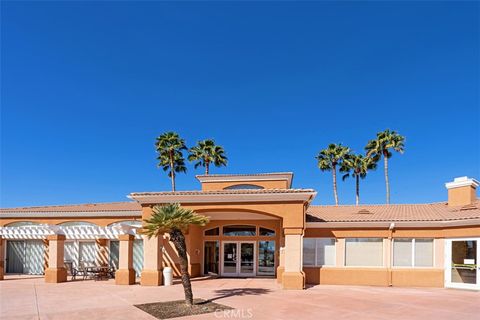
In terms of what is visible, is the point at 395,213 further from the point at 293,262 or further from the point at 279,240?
the point at 293,262

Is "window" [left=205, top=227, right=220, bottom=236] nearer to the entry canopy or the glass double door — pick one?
the glass double door

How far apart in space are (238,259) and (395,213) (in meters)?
9.95

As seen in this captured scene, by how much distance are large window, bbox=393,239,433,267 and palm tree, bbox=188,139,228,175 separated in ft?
89.3

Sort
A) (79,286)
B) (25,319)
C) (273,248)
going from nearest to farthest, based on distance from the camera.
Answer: (25,319), (79,286), (273,248)

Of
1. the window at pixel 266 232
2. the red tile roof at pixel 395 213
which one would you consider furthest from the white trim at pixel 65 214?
the red tile roof at pixel 395 213

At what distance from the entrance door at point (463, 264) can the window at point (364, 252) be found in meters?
3.30

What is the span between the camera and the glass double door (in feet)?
76.4

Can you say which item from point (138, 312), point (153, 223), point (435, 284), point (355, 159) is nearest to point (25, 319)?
point (138, 312)

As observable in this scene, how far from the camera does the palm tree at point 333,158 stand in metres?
48.8

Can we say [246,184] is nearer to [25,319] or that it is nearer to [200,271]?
[200,271]

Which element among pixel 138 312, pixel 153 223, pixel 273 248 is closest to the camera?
pixel 138 312

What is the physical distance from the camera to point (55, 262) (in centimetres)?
2067

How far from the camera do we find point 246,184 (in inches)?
1035

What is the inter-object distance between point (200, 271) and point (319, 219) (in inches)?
333
